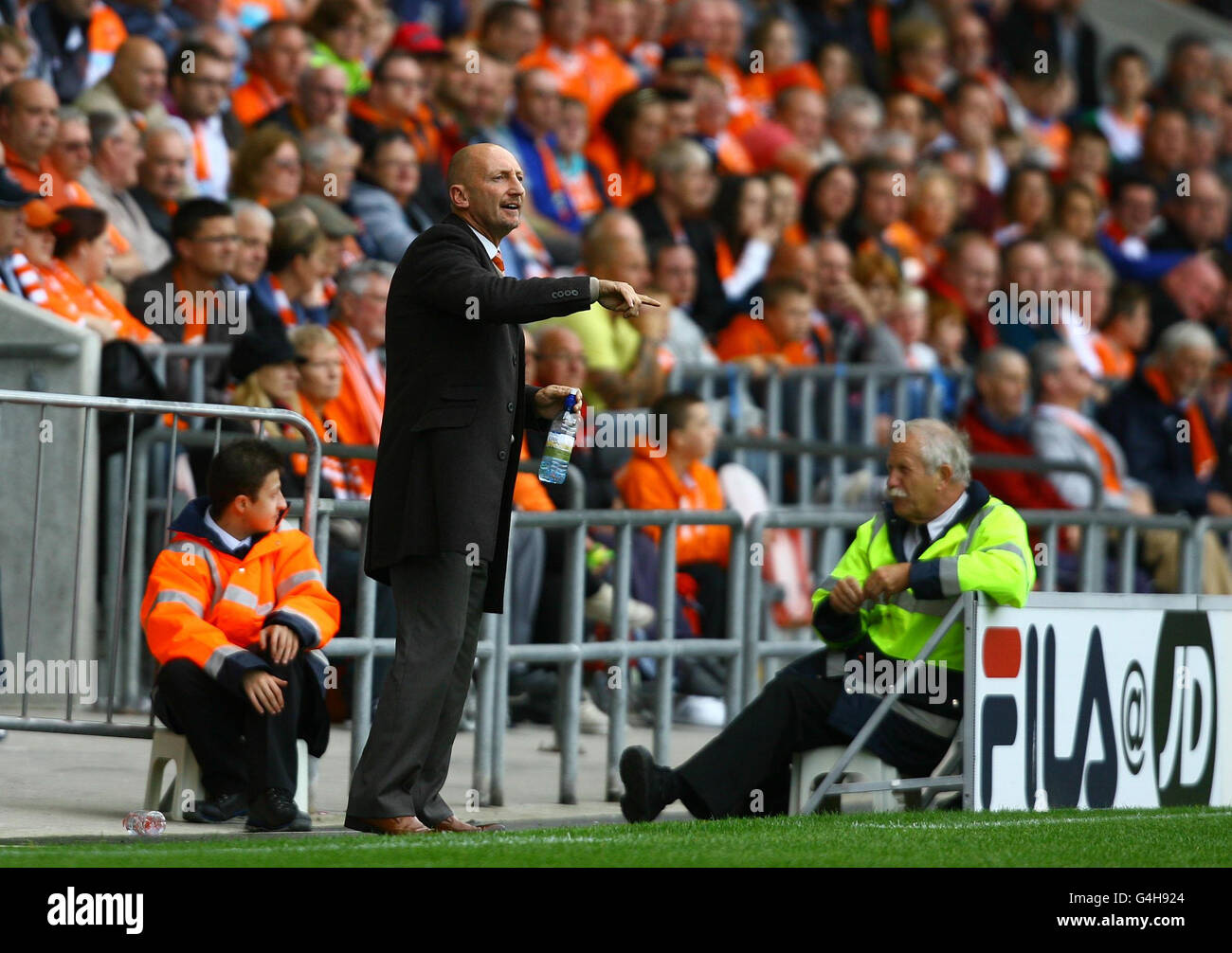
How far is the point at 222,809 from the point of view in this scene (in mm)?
7734

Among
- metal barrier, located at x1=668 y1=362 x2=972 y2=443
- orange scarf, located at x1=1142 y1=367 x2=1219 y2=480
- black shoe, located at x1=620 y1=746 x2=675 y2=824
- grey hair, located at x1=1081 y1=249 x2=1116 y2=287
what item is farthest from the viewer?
grey hair, located at x1=1081 y1=249 x2=1116 y2=287

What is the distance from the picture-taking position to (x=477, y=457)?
7074 millimetres

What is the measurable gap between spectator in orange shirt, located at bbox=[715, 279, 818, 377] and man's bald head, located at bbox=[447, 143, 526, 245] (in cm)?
685

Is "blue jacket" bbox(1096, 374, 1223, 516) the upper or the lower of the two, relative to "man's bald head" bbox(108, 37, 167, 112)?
lower

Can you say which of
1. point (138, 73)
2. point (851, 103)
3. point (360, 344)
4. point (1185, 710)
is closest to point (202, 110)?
point (138, 73)

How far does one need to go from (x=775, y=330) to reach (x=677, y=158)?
4.23 ft

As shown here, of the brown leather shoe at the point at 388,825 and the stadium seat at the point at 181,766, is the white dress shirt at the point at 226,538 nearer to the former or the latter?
the stadium seat at the point at 181,766

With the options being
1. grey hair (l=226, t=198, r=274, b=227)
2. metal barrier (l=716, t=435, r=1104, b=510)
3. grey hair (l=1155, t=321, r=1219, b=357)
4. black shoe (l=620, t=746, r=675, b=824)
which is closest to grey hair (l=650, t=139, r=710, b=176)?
metal barrier (l=716, t=435, r=1104, b=510)

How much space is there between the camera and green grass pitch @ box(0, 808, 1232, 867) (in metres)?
6.39

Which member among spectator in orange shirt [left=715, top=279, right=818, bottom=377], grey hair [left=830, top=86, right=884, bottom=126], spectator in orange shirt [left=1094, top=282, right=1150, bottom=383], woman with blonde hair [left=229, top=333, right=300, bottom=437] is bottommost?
woman with blonde hair [left=229, top=333, right=300, bottom=437]

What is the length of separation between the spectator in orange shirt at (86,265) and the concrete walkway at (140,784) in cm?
189

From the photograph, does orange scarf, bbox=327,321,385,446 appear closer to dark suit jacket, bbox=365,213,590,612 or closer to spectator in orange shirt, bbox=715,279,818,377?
spectator in orange shirt, bbox=715,279,818,377

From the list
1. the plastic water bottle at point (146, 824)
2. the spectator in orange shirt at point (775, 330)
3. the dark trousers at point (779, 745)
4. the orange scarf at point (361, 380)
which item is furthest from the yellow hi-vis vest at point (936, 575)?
the spectator in orange shirt at point (775, 330)
